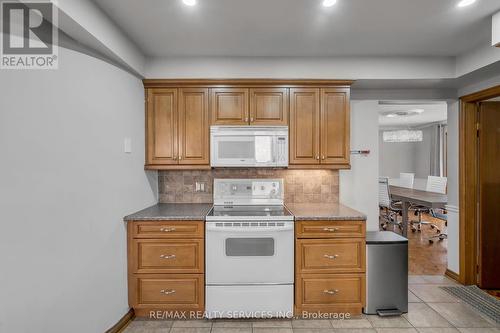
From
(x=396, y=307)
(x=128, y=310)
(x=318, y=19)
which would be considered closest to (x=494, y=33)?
(x=318, y=19)

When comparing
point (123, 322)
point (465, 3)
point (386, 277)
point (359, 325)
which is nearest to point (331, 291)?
point (359, 325)

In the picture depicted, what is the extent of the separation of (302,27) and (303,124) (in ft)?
3.10

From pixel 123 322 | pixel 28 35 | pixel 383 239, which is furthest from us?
pixel 383 239

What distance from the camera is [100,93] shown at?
209 centimetres

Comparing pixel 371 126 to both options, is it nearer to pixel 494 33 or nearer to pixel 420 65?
pixel 420 65

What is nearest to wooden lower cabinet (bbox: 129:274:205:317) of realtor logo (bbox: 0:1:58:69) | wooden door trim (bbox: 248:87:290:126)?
wooden door trim (bbox: 248:87:290:126)

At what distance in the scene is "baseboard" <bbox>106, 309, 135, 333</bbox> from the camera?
219cm

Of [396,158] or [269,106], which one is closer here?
[269,106]

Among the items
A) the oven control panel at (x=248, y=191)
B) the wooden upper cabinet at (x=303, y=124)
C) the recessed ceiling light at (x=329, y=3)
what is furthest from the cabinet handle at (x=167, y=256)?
the recessed ceiling light at (x=329, y=3)

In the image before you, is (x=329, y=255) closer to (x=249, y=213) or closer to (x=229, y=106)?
(x=249, y=213)

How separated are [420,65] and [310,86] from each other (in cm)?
116

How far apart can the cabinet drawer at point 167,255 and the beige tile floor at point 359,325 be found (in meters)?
0.47

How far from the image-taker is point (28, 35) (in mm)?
1543

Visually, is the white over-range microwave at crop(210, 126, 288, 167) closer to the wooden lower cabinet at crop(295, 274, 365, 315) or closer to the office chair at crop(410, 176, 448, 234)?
the wooden lower cabinet at crop(295, 274, 365, 315)
